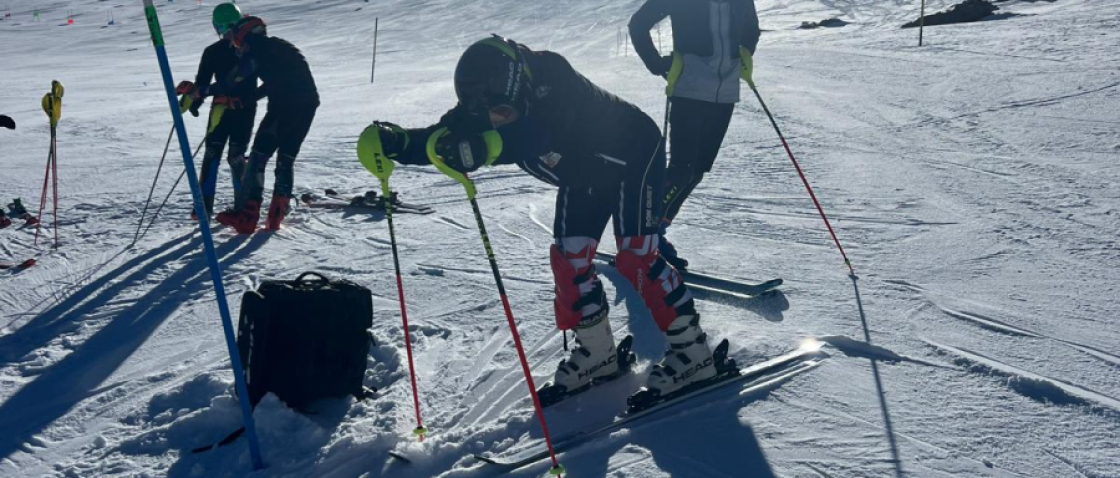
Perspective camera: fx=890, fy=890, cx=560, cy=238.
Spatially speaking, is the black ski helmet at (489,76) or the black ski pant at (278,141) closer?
the black ski helmet at (489,76)

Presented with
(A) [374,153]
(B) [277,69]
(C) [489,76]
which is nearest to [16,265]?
(B) [277,69]

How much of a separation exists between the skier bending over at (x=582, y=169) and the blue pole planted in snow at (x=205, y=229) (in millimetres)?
716

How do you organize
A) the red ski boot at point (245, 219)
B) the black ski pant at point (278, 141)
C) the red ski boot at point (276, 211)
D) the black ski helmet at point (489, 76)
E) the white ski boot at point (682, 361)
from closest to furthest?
the black ski helmet at point (489, 76)
the white ski boot at point (682, 361)
the black ski pant at point (278, 141)
the red ski boot at point (245, 219)
the red ski boot at point (276, 211)

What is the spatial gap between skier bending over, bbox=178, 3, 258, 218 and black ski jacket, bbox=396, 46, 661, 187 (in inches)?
166

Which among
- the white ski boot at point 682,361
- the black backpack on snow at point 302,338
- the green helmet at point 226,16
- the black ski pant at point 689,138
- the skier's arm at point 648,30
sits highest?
the green helmet at point 226,16

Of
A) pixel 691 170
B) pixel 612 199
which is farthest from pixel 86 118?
pixel 612 199

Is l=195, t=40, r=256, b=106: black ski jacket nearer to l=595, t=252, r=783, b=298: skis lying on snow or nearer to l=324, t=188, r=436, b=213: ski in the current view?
l=324, t=188, r=436, b=213: ski

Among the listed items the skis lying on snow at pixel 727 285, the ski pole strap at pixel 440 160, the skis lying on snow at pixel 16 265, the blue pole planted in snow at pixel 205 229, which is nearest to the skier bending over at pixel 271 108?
the skis lying on snow at pixel 16 265

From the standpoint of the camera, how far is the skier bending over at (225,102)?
23.1 ft

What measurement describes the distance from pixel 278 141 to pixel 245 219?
27.2 inches

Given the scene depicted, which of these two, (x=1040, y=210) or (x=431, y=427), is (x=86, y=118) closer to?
(x=431, y=427)

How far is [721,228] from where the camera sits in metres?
6.89

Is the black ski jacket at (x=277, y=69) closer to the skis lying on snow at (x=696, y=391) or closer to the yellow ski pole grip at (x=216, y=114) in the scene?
the yellow ski pole grip at (x=216, y=114)

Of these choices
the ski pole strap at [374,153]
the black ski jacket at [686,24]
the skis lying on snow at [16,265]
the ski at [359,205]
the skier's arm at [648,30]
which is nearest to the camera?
the ski pole strap at [374,153]
